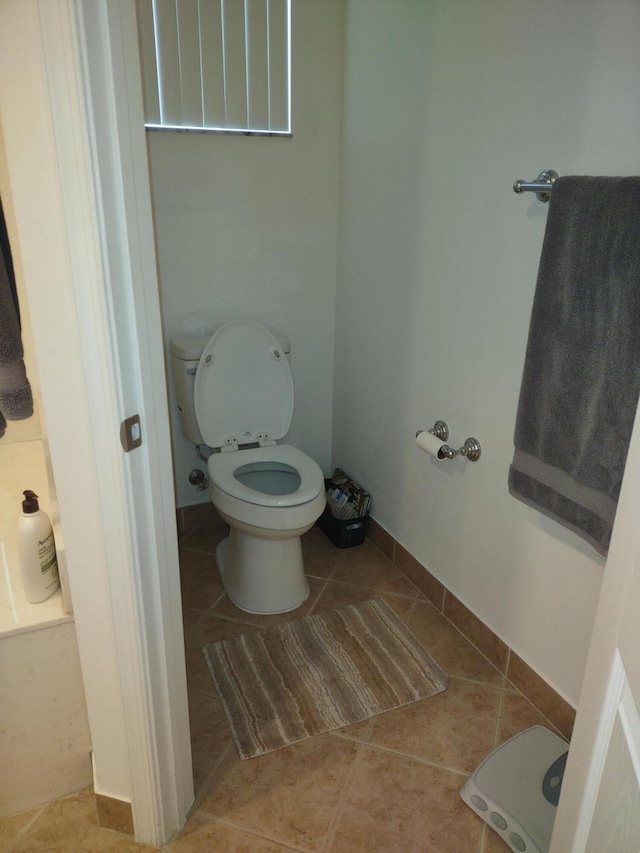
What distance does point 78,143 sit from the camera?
34.3 inches

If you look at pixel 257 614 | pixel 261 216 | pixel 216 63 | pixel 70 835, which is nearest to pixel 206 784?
pixel 70 835

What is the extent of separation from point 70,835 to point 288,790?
0.51 metres

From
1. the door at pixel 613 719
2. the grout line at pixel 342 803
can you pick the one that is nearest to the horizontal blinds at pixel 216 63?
the door at pixel 613 719

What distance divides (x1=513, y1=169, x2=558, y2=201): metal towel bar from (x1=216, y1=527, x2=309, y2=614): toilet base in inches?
49.8

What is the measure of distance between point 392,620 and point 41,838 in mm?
1175

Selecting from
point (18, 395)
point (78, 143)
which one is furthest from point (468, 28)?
point (18, 395)

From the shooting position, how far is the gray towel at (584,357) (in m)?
1.20

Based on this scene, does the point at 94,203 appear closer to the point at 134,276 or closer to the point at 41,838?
the point at 134,276

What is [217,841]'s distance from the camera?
1385mm

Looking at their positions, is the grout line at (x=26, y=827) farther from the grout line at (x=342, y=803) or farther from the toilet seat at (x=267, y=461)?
the toilet seat at (x=267, y=461)

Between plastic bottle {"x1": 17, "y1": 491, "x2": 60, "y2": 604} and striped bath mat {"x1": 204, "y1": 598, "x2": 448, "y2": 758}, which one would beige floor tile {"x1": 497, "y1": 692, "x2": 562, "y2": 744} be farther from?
plastic bottle {"x1": 17, "y1": 491, "x2": 60, "y2": 604}

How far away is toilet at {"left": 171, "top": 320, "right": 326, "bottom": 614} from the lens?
1.99 metres

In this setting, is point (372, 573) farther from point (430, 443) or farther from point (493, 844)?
point (493, 844)

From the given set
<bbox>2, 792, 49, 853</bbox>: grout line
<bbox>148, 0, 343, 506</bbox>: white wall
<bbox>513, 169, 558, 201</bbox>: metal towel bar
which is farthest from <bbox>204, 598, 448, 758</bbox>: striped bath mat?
<bbox>513, 169, 558, 201</bbox>: metal towel bar
